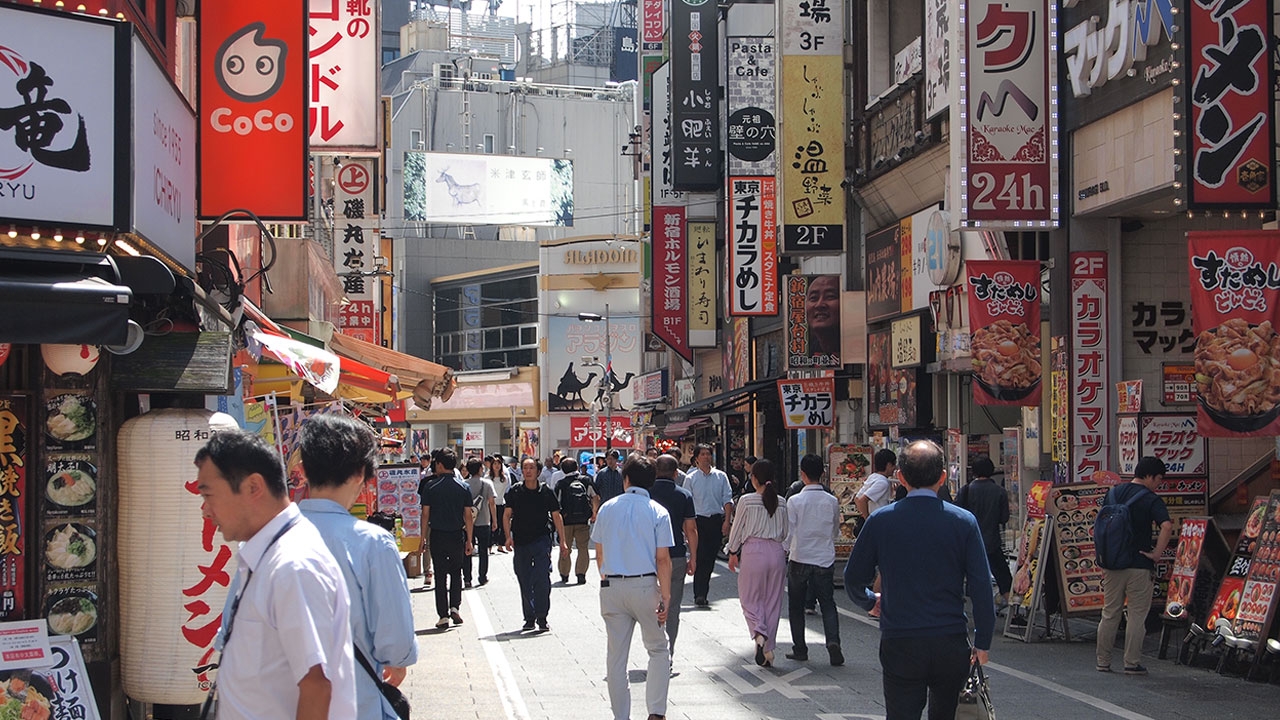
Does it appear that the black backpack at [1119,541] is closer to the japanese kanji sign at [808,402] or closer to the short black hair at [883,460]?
the short black hair at [883,460]

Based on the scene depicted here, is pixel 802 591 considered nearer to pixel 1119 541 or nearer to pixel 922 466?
pixel 1119 541

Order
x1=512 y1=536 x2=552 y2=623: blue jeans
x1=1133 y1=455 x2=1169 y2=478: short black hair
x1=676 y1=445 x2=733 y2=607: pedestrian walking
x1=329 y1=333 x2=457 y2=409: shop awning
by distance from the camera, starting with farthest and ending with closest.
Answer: x1=676 y1=445 x2=733 y2=607: pedestrian walking
x1=329 y1=333 x2=457 y2=409: shop awning
x1=512 y1=536 x2=552 y2=623: blue jeans
x1=1133 y1=455 x2=1169 y2=478: short black hair

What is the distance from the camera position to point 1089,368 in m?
18.2

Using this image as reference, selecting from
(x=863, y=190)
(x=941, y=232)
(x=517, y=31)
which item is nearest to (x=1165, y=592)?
(x=941, y=232)

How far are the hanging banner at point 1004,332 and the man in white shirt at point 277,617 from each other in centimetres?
1506

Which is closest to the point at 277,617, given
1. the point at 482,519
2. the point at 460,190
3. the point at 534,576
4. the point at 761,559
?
the point at 761,559

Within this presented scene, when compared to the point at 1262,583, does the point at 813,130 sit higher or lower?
higher

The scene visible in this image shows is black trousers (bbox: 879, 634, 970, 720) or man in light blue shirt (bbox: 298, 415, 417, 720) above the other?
man in light blue shirt (bbox: 298, 415, 417, 720)

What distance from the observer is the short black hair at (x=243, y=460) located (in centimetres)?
438

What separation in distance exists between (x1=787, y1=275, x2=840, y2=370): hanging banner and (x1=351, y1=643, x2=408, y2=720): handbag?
2358 centimetres

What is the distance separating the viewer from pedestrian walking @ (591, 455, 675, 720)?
9.99 meters

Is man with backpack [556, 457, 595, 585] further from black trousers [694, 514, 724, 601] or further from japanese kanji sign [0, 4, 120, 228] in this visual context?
japanese kanji sign [0, 4, 120, 228]

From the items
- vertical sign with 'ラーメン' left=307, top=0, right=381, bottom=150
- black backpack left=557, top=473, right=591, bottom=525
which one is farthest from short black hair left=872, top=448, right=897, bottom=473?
vertical sign with 'ラーメン' left=307, top=0, right=381, bottom=150

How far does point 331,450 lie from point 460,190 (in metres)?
66.9
